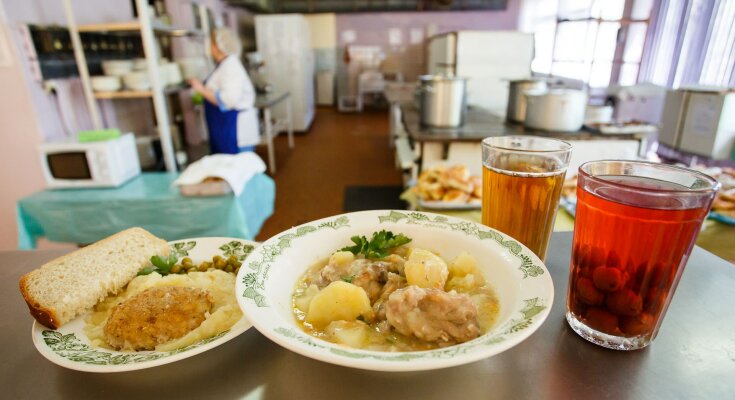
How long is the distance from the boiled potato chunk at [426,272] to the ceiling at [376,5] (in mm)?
10145

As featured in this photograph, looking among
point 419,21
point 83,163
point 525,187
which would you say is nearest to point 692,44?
point 525,187

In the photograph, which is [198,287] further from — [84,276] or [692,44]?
[692,44]

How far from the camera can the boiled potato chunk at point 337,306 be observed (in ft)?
1.89

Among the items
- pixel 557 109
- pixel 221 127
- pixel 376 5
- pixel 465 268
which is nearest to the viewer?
pixel 465 268

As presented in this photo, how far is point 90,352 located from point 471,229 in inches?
25.3

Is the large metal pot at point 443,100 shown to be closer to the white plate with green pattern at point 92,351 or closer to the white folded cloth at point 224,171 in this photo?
the white folded cloth at point 224,171

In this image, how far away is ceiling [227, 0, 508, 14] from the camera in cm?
966

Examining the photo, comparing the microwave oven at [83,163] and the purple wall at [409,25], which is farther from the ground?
the purple wall at [409,25]

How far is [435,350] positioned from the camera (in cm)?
47

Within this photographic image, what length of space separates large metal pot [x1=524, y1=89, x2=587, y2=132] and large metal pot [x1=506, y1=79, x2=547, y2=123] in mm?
266

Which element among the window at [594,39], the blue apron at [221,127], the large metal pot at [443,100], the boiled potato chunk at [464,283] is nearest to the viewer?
the boiled potato chunk at [464,283]

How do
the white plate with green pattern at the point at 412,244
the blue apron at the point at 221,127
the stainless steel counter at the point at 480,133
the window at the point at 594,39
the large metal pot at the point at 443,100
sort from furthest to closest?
1. the window at the point at 594,39
2. the blue apron at the point at 221,127
3. the large metal pot at the point at 443,100
4. the stainless steel counter at the point at 480,133
5. the white plate with green pattern at the point at 412,244

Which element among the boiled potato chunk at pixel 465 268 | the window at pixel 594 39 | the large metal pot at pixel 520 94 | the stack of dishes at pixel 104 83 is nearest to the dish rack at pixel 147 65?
the stack of dishes at pixel 104 83

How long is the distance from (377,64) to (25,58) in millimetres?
8856
